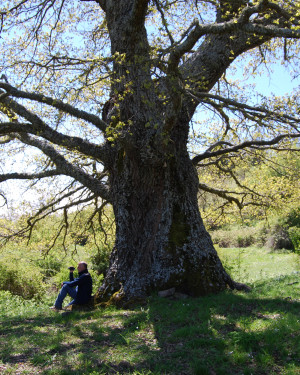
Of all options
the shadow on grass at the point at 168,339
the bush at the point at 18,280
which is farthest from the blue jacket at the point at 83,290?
the bush at the point at 18,280

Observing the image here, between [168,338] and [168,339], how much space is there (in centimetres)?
3

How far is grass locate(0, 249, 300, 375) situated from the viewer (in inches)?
163

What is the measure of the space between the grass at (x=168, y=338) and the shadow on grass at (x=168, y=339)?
0.04 ft

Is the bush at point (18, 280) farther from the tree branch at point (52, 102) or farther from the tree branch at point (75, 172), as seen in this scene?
the tree branch at point (52, 102)

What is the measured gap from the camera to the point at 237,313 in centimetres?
588

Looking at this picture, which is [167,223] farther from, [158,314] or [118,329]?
[118,329]

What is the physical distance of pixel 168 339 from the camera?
16.5 ft

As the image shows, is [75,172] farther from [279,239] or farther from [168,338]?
[279,239]

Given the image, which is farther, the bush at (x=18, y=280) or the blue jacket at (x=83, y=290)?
the bush at (x=18, y=280)

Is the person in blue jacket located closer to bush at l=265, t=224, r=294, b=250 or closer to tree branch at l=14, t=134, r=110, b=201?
tree branch at l=14, t=134, r=110, b=201

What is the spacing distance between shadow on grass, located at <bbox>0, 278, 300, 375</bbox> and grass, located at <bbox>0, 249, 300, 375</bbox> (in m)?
0.01

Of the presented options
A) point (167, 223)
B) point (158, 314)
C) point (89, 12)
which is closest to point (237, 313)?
point (158, 314)

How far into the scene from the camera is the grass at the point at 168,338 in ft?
13.6

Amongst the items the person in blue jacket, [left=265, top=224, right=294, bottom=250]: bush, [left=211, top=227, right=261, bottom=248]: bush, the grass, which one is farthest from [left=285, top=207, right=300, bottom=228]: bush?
the person in blue jacket
